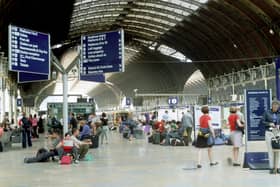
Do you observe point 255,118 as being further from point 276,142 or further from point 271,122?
point 276,142

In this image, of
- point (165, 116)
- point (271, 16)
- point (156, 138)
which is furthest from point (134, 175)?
point (271, 16)

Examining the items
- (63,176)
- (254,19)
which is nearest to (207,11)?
(254,19)

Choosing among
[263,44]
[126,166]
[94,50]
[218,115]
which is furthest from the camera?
[263,44]

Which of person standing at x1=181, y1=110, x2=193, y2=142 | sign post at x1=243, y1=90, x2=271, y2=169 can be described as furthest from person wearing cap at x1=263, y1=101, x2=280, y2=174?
person standing at x1=181, y1=110, x2=193, y2=142

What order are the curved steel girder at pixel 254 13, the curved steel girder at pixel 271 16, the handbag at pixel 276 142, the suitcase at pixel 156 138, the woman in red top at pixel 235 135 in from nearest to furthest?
the handbag at pixel 276 142 → the woman in red top at pixel 235 135 → the suitcase at pixel 156 138 → the curved steel girder at pixel 271 16 → the curved steel girder at pixel 254 13

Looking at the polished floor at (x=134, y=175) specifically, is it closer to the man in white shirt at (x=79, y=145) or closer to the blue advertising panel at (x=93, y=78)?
the man in white shirt at (x=79, y=145)

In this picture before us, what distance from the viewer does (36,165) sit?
52.9ft

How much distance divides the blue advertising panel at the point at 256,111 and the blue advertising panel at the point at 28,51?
23.1 feet

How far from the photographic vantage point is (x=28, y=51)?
16.8 m

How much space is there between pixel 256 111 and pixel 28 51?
7530 mm

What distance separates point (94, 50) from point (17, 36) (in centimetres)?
349

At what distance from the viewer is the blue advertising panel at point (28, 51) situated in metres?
16.3

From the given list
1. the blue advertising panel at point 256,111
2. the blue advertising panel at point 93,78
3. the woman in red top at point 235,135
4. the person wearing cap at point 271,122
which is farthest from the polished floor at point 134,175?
the blue advertising panel at point 93,78

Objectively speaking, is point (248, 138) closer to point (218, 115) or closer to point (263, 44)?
point (218, 115)
